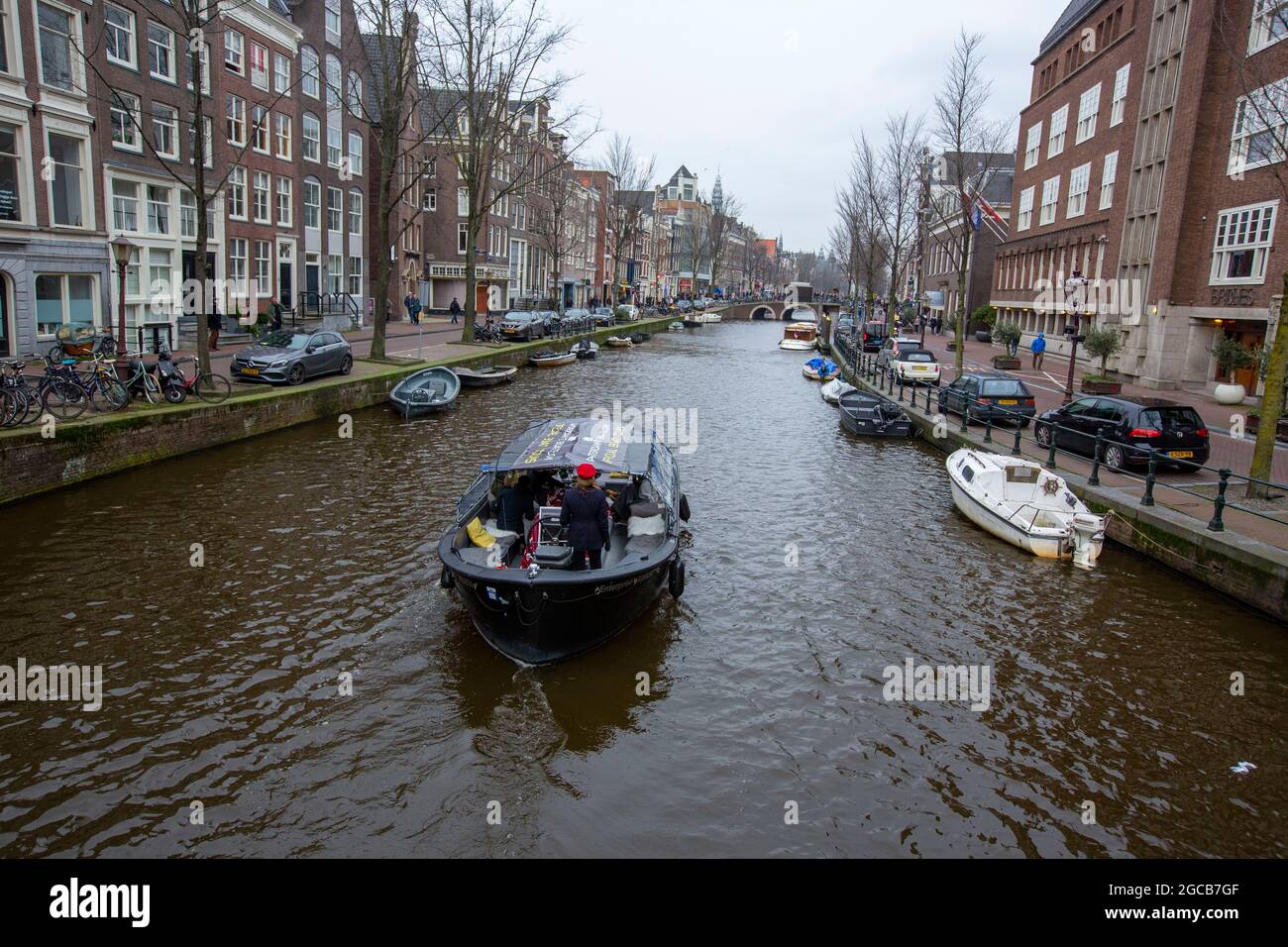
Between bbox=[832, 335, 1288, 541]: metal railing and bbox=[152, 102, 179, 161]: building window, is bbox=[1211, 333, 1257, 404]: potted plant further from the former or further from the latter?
bbox=[152, 102, 179, 161]: building window

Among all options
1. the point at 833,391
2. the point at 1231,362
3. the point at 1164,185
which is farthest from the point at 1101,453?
the point at 1164,185

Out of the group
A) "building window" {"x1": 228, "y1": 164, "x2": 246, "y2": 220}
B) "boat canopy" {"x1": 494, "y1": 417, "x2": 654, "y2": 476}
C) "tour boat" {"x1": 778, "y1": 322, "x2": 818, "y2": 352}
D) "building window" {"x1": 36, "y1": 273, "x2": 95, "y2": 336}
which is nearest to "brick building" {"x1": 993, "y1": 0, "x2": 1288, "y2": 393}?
"tour boat" {"x1": 778, "y1": 322, "x2": 818, "y2": 352}

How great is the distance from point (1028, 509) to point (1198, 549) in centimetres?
262

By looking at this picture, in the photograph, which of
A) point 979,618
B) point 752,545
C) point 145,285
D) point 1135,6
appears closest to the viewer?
point 979,618

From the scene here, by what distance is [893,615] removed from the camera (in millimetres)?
12062

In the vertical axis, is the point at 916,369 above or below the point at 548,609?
above

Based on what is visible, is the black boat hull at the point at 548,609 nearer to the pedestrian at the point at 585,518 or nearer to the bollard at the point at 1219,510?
the pedestrian at the point at 585,518

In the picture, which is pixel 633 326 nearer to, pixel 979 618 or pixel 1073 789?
pixel 979 618

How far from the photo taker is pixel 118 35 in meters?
28.2

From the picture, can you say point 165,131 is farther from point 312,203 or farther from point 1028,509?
point 1028,509

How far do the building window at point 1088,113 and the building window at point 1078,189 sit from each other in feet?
4.94

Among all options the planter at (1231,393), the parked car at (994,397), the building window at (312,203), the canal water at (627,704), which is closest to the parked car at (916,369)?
the parked car at (994,397)

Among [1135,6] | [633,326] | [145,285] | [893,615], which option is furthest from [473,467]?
[633,326]
